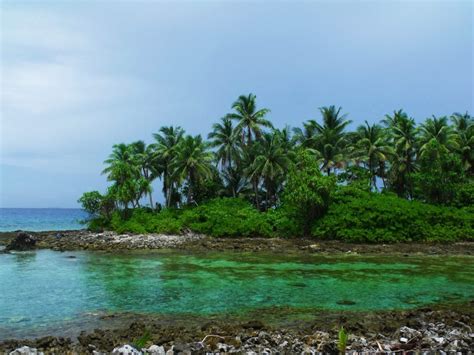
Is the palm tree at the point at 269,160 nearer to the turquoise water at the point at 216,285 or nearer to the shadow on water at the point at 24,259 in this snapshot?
the turquoise water at the point at 216,285

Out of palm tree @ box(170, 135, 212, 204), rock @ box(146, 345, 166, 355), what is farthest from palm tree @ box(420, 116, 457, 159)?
rock @ box(146, 345, 166, 355)

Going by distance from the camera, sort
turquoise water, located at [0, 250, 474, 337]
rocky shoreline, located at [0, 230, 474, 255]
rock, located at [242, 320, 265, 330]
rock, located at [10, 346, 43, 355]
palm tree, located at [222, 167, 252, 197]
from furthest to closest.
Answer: palm tree, located at [222, 167, 252, 197] < rocky shoreline, located at [0, 230, 474, 255] < turquoise water, located at [0, 250, 474, 337] < rock, located at [242, 320, 265, 330] < rock, located at [10, 346, 43, 355]

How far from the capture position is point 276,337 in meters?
11.9

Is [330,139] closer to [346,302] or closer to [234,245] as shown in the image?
[234,245]

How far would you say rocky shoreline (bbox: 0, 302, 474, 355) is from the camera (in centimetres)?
1059

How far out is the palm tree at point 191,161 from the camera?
5062 centimetres

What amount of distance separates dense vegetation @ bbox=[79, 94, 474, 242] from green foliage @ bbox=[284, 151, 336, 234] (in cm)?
10

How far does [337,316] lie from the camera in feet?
48.4

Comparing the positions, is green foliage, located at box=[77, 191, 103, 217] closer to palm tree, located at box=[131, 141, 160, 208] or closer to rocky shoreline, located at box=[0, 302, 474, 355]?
palm tree, located at box=[131, 141, 160, 208]

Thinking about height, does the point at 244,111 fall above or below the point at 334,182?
above

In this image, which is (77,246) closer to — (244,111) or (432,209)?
(244,111)

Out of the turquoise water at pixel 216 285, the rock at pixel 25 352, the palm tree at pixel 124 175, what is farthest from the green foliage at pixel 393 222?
the rock at pixel 25 352

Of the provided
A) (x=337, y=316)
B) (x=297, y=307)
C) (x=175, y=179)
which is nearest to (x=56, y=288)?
(x=297, y=307)

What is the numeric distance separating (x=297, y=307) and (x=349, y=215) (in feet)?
84.5
